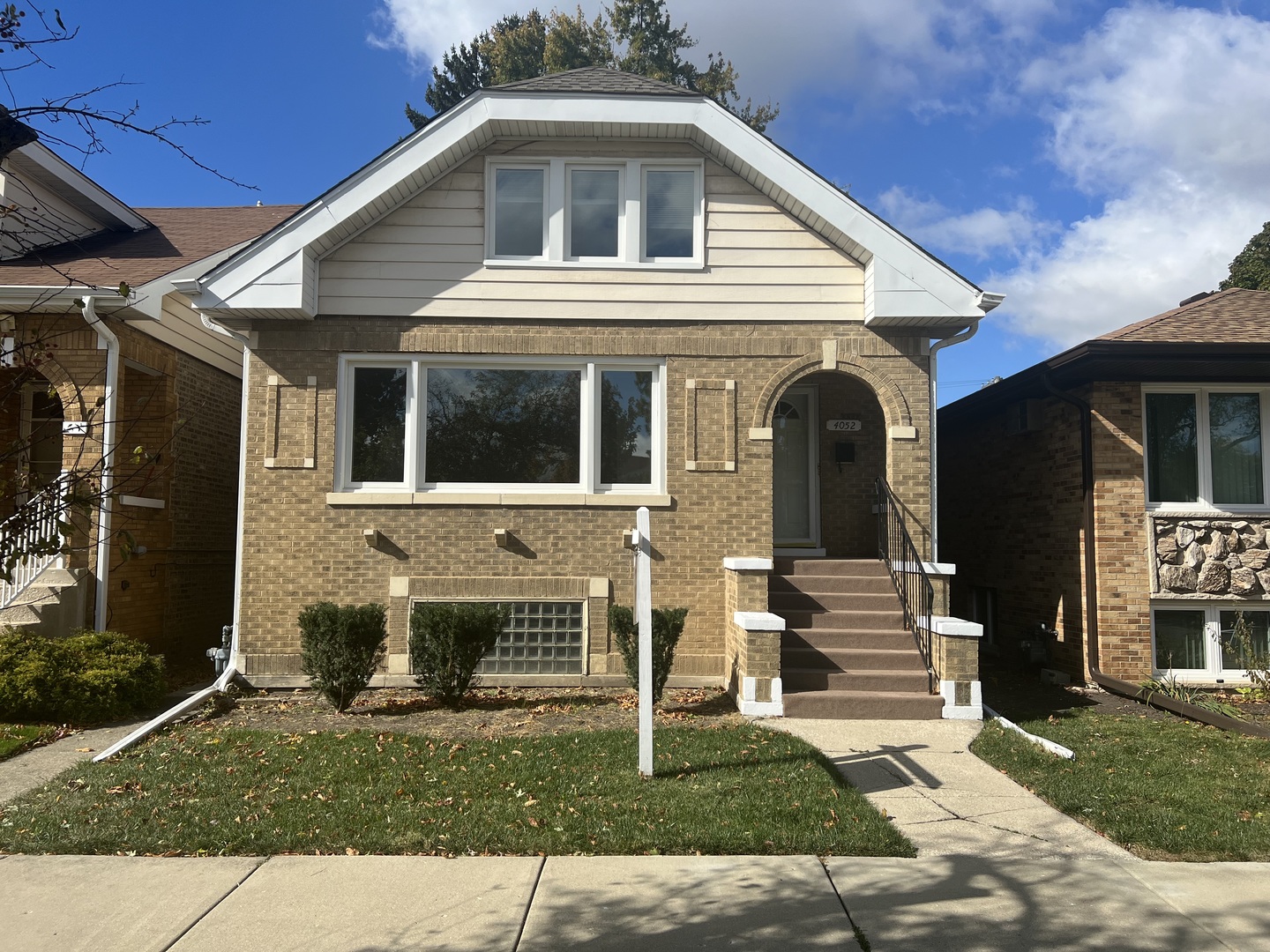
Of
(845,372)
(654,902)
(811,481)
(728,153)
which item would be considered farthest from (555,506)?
(654,902)

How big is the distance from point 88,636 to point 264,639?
1.60m

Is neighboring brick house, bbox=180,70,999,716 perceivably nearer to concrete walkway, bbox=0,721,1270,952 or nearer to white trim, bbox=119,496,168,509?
white trim, bbox=119,496,168,509

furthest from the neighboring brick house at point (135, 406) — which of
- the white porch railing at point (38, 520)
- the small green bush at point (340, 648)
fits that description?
the white porch railing at point (38, 520)

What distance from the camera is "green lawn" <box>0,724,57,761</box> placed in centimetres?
704

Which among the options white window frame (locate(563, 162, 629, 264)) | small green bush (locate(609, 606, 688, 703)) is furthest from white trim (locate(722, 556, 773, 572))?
white window frame (locate(563, 162, 629, 264))

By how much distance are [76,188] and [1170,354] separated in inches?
561

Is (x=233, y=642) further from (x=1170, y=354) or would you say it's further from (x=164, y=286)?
(x=1170, y=354)

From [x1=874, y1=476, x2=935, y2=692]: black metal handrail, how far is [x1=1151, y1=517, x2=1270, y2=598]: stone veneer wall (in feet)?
9.96

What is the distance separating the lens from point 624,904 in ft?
14.1

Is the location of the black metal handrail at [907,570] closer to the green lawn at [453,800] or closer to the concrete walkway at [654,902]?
the green lawn at [453,800]

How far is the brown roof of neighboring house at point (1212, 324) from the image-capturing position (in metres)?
9.91

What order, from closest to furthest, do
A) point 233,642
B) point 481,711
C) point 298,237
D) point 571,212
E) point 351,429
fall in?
point 481,711
point 298,237
point 233,642
point 351,429
point 571,212

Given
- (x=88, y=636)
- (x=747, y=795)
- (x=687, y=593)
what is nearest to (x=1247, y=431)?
(x=687, y=593)

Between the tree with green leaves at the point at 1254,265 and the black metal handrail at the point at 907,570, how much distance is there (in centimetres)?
1861
